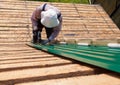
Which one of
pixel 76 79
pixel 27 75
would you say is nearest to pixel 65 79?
pixel 76 79

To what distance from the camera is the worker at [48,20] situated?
4956 millimetres

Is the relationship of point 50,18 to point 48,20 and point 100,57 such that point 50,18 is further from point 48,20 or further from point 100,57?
point 100,57

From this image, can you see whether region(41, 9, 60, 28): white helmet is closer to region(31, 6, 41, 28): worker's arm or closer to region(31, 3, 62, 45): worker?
region(31, 3, 62, 45): worker

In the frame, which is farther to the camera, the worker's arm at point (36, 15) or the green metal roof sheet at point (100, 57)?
the worker's arm at point (36, 15)

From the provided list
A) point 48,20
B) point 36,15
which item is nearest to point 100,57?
point 48,20

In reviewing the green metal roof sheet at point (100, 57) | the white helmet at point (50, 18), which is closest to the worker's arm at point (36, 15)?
the white helmet at point (50, 18)

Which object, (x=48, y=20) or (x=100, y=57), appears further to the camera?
(x=48, y=20)

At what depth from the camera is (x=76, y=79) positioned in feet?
4.91

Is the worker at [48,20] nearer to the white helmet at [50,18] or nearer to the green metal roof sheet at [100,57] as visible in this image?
the white helmet at [50,18]

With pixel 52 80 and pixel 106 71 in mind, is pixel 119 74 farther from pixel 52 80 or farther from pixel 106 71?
pixel 52 80

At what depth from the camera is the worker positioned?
4956 millimetres

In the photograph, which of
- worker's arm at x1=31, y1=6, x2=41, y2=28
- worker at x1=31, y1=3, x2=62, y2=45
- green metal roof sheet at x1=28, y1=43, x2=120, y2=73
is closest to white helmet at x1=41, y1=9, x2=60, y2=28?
worker at x1=31, y1=3, x2=62, y2=45

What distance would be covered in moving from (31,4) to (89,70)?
6828 mm

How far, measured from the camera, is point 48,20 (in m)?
5.02
